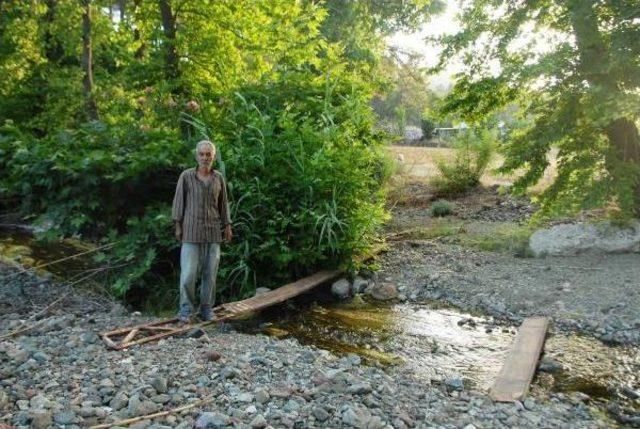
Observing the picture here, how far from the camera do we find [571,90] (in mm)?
8742

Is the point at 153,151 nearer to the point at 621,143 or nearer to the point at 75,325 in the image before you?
the point at 75,325

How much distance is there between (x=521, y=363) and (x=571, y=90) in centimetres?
486

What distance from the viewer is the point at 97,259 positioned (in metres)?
8.10

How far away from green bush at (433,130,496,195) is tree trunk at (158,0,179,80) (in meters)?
→ 8.32

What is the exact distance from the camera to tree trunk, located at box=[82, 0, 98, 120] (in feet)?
37.0

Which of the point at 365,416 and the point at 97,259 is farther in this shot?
the point at 97,259

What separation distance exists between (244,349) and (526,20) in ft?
22.5

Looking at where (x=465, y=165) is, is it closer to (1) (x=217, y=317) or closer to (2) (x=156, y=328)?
(1) (x=217, y=317)

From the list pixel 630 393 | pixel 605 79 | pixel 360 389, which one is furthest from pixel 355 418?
pixel 605 79

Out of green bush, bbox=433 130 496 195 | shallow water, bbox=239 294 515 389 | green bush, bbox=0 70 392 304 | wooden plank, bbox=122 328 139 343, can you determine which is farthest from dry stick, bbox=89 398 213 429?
green bush, bbox=433 130 496 195

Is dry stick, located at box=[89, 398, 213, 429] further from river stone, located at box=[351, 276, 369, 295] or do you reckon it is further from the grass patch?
the grass patch

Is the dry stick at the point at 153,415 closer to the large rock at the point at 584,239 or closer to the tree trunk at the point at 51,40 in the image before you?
the large rock at the point at 584,239

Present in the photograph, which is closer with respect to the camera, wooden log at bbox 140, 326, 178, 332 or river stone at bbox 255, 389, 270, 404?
river stone at bbox 255, 389, 270, 404

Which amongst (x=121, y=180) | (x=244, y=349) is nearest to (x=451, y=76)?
(x=121, y=180)
